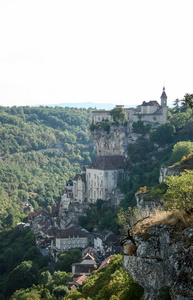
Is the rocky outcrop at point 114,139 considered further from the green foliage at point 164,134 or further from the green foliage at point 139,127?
the green foliage at point 164,134

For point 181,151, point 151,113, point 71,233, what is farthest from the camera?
point 151,113

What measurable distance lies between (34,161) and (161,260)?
149125 mm

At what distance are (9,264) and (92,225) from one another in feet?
48.5

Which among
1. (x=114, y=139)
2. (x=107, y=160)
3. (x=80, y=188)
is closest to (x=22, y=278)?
(x=80, y=188)

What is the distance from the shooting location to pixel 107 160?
7938 centimetres

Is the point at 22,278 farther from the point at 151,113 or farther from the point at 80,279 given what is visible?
the point at 151,113

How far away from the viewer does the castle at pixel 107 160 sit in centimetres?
7794

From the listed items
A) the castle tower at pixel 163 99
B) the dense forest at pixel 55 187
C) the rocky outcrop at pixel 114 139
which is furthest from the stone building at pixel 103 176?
the castle tower at pixel 163 99

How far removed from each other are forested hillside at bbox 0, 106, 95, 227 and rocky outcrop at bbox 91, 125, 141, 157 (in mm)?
28716

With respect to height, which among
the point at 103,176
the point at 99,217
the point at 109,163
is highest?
the point at 109,163

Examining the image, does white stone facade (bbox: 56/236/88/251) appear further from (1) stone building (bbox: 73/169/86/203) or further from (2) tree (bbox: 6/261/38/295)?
(1) stone building (bbox: 73/169/86/203)

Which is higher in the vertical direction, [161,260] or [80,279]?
[161,260]

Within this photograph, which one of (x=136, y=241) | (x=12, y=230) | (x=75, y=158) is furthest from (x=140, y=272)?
(x=75, y=158)

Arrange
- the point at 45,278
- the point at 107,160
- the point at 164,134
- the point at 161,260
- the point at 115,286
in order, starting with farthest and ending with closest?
the point at 107,160, the point at 164,134, the point at 45,278, the point at 115,286, the point at 161,260
